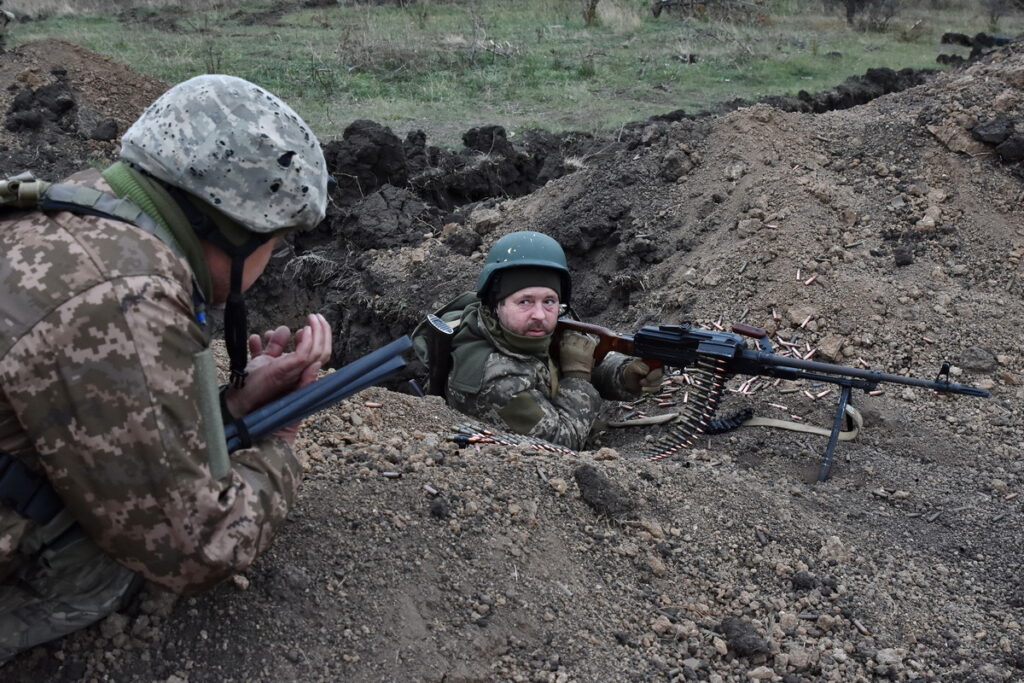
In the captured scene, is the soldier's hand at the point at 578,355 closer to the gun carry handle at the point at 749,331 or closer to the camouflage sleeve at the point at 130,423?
the gun carry handle at the point at 749,331

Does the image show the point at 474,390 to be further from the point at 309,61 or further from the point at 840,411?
the point at 309,61

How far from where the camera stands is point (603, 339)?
17.6 feet

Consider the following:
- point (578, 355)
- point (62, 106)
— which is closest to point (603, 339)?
point (578, 355)

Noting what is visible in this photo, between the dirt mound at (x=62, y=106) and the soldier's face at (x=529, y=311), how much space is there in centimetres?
644

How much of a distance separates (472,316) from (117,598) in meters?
2.97

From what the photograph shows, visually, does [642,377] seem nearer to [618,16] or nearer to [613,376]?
[613,376]

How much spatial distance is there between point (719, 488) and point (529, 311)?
1436mm

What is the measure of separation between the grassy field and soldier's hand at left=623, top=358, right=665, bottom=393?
723cm

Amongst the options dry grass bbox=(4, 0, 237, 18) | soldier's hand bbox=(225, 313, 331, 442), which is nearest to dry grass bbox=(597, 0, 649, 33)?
dry grass bbox=(4, 0, 237, 18)

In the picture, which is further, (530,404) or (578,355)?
(578,355)

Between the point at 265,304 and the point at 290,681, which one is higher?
the point at 290,681

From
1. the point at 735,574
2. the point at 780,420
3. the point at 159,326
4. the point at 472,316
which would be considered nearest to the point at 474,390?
the point at 472,316

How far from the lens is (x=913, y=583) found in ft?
12.9

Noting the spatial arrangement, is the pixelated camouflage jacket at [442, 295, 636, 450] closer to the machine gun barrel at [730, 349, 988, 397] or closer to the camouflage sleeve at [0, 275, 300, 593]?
the machine gun barrel at [730, 349, 988, 397]
